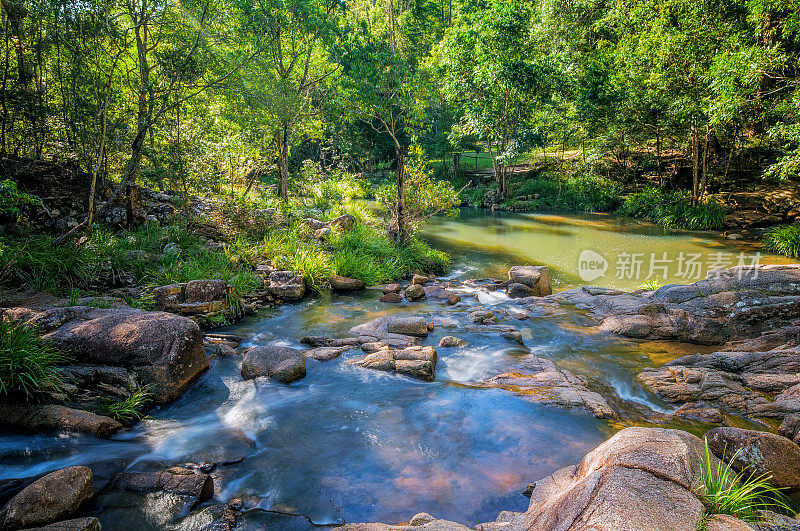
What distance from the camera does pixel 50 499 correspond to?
9.00ft

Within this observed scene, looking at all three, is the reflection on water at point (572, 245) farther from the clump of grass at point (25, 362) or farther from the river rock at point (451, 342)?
the clump of grass at point (25, 362)

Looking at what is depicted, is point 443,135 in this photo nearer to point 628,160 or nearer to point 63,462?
point 628,160

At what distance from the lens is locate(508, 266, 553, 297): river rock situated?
1030cm

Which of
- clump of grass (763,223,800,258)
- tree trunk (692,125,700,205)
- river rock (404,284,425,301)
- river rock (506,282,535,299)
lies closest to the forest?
tree trunk (692,125,700,205)

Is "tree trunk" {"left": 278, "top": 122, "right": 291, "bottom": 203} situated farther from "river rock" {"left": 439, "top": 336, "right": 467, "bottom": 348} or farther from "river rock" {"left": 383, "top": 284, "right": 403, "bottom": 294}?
"river rock" {"left": 439, "top": 336, "right": 467, "bottom": 348}

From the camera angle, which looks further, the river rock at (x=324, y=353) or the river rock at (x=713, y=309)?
the river rock at (x=713, y=309)

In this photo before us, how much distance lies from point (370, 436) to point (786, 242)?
1583 centimetres

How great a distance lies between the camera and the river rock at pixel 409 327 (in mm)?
7195

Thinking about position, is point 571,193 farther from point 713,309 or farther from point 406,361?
point 406,361

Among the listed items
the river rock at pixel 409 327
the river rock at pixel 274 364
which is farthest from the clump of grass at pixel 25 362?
the river rock at pixel 409 327

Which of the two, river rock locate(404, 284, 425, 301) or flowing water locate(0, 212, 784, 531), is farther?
river rock locate(404, 284, 425, 301)

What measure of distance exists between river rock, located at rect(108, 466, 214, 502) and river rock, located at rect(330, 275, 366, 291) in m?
6.99

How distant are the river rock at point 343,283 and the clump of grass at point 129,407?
5.87m

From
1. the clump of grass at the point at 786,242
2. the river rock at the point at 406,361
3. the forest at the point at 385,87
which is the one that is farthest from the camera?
the clump of grass at the point at 786,242
